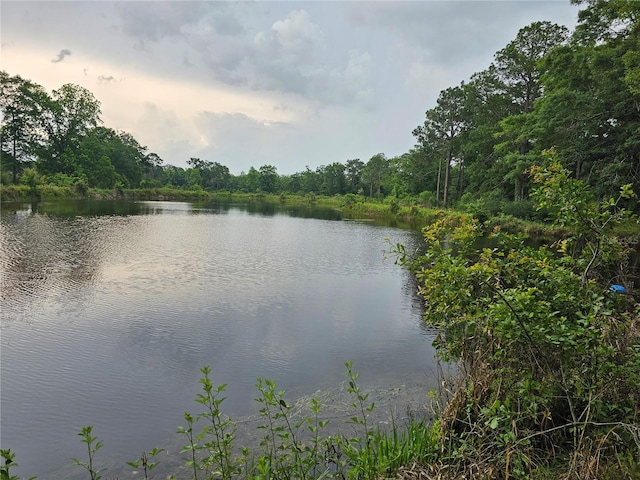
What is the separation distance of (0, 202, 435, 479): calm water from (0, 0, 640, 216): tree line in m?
4.56

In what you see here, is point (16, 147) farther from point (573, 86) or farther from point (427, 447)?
point (427, 447)

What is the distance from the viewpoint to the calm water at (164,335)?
5074 mm

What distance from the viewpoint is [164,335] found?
7.73 meters

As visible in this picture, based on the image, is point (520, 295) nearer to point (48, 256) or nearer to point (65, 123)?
point (48, 256)

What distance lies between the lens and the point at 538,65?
21781 mm

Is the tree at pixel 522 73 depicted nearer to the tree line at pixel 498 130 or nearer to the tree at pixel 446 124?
the tree line at pixel 498 130

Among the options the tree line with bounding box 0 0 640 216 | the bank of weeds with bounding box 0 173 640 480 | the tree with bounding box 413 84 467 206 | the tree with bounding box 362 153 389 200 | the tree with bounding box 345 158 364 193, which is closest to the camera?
the bank of weeds with bounding box 0 173 640 480

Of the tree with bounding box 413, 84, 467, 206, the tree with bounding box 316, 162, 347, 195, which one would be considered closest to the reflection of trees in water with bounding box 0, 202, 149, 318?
the tree with bounding box 413, 84, 467, 206

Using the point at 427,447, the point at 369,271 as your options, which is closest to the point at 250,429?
the point at 427,447

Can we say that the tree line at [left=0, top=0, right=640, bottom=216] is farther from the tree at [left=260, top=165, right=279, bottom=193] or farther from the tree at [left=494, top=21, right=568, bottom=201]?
the tree at [left=260, top=165, right=279, bottom=193]

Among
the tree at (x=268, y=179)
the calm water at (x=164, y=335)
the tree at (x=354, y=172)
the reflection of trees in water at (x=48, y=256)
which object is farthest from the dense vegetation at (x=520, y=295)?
the tree at (x=268, y=179)

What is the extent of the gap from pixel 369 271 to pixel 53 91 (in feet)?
201

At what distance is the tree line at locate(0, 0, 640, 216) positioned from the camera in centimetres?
1888

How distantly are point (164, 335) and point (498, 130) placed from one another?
32212mm
